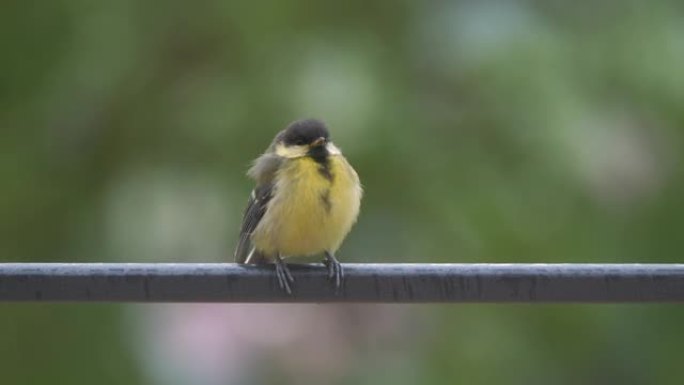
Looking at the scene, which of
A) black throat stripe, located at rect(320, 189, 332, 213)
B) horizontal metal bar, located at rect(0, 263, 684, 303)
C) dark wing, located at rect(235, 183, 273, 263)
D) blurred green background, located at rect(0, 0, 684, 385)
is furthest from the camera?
blurred green background, located at rect(0, 0, 684, 385)

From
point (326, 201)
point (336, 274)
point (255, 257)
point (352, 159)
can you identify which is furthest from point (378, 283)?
point (352, 159)

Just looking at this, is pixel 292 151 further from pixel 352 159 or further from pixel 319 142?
pixel 352 159

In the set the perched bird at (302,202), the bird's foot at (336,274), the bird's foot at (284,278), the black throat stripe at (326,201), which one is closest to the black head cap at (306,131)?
the perched bird at (302,202)

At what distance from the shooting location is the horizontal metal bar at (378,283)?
2576 millimetres

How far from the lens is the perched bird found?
3.92 meters

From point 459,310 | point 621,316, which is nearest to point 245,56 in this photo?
point 459,310

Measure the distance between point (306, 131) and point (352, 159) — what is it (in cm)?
35

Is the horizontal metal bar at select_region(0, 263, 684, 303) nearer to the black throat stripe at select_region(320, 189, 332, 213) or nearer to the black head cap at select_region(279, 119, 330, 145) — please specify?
the black throat stripe at select_region(320, 189, 332, 213)

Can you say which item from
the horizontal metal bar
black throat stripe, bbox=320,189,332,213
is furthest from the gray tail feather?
the horizontal metal bar

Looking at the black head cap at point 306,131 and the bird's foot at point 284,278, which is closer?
the bird's foot at point 284,278

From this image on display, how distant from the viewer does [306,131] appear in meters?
4.09

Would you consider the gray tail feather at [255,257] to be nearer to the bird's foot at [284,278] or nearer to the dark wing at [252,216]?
the dark wing at [252,216]

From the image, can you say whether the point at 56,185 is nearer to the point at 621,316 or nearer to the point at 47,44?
the point at 47,44

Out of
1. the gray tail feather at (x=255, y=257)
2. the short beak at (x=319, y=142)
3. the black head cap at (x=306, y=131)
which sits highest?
the black head cap at (x=306, y=131)
